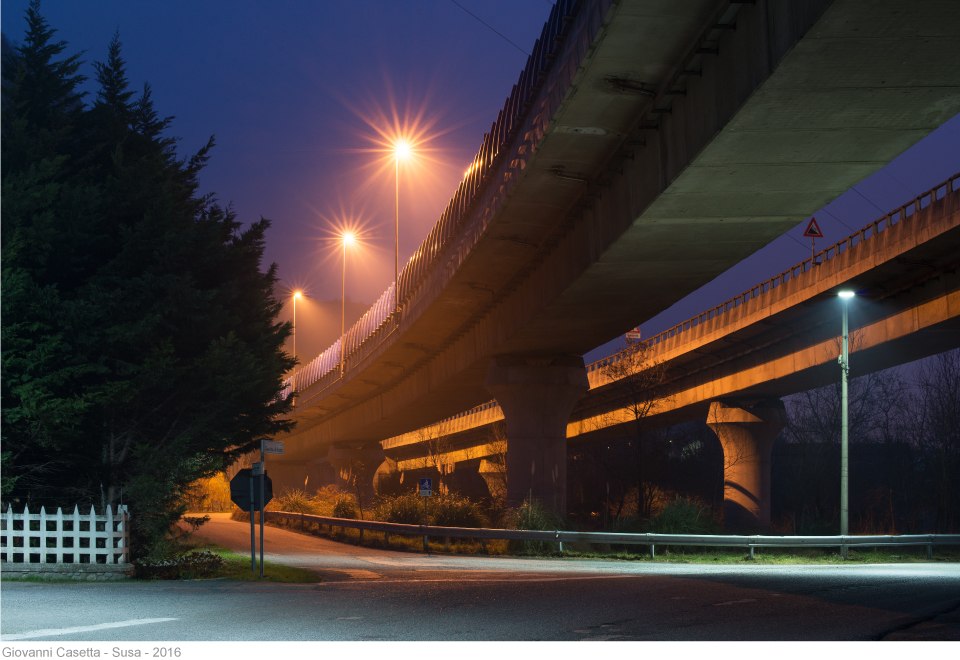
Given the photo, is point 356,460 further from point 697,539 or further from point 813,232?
point 697,539

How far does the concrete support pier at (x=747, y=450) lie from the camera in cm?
4272

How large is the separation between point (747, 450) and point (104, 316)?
3466 cm

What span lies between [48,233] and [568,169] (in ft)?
31.0

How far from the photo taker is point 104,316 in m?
16.2

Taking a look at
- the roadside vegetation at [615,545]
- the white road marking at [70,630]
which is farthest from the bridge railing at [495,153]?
the white road marking at [70,630]

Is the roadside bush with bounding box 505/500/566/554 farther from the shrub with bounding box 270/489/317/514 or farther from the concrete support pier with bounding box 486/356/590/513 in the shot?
the shrub with bounding box 270/489/317/514

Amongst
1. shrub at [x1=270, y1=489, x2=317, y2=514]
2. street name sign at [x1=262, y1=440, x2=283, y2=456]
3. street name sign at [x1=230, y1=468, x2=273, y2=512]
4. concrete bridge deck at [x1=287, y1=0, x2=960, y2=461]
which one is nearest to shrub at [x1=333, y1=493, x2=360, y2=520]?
shrub at [x1=270, y1=489, x2=317, y2=514]

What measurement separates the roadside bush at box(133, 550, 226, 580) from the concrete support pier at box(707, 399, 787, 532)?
31250mm

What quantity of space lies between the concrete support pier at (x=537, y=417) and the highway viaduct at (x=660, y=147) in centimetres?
137

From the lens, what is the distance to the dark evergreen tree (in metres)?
15.5

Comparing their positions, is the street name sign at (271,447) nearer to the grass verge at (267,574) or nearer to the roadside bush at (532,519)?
the grass verge at (267,574)

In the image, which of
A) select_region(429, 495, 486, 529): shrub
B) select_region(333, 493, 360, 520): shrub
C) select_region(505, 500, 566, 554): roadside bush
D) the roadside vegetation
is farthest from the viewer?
select_region(333, 493, 360, 520): shrub
